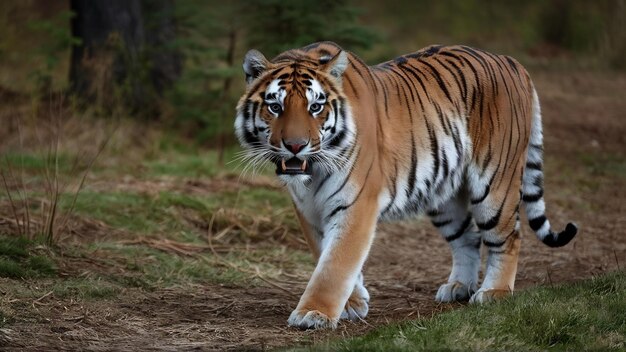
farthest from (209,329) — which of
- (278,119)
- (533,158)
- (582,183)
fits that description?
(582,183)

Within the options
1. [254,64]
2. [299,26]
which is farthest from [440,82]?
[299,26]

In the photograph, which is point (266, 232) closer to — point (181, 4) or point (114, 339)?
point (114, 339)

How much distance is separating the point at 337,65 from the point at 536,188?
180 cm

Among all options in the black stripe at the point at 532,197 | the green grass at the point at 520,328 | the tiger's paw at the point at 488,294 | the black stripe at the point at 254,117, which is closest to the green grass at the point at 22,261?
the black stripe at the point at 254,117

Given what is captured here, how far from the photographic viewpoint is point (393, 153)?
5.73 m

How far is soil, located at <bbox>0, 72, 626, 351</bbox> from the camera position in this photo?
200 inches

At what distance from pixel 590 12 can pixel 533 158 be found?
52.3ft

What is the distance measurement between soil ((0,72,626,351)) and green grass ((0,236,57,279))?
15.4 inches

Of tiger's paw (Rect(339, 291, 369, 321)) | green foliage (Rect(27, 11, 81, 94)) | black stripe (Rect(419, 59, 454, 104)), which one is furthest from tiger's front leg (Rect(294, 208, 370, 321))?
green foliage (Rect(27, 11, 81, 94))

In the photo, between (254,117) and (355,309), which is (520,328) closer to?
(355,309)

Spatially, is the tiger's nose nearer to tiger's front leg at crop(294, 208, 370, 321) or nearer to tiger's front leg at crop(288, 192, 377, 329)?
tiger's front leg at crop(288, 192, 377, 329)

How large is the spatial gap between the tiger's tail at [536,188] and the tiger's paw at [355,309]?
137cm

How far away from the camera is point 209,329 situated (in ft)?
17.5

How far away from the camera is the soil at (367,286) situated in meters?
5.08
